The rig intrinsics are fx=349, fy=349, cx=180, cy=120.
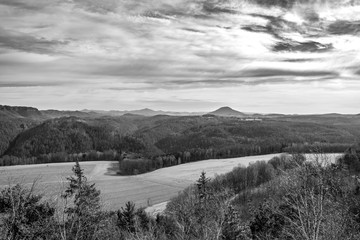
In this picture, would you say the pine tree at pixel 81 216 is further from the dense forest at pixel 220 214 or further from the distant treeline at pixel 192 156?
the distant treeline at pixel 192 156

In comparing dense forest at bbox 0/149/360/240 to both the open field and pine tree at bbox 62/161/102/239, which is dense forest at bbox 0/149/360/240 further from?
the open field

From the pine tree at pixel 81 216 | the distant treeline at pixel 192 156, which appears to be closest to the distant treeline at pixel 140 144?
the distant treeline at pixel 192 156

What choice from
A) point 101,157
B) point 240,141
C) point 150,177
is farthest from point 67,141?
point 150,177

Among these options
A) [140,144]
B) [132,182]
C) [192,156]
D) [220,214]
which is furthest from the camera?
[140,144]

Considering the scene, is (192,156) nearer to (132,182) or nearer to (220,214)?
(132,182)

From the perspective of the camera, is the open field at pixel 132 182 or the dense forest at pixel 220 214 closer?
the dense forest at pixel 220 214

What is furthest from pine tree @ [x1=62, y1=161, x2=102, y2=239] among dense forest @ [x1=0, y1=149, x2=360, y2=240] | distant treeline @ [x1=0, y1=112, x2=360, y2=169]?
distant treeline @ [x1=0, y1=112, x2=360, y2=169]

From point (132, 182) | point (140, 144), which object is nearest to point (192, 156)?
point (132, 182)

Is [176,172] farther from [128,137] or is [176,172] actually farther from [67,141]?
[67,141]

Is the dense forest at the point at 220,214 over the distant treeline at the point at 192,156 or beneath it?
over
